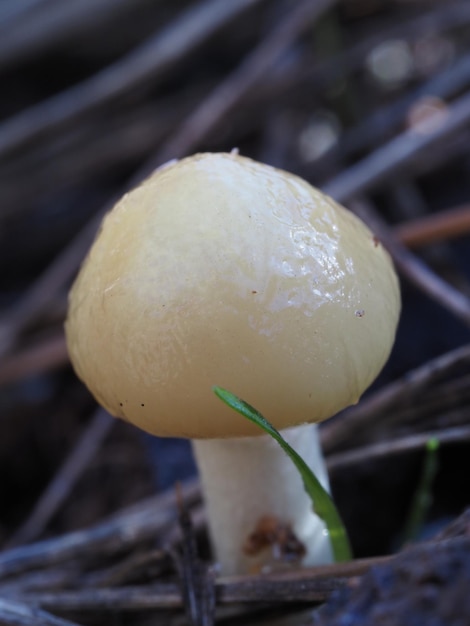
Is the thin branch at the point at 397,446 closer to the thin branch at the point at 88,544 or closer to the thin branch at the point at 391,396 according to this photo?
the thin branch at the point at 391,396

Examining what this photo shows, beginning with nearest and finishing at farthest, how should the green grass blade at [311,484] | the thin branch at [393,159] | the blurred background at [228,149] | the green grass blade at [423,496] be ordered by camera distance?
the green grass blade at [311,484], the green grass blade at [423,496], the blurred background at [228,149], the thin branch at [393,159]

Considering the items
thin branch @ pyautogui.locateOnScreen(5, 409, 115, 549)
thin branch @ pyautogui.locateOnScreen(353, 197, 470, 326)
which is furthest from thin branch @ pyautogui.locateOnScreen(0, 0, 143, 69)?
thin branch @ pyautogui.locateOnScreen(5, 409, 115, 549)

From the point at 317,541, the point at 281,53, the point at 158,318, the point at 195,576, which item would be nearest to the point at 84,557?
the point at 195,576

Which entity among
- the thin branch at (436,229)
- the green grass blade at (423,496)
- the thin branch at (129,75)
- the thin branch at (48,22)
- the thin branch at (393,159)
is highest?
the thin branch at (48,22)

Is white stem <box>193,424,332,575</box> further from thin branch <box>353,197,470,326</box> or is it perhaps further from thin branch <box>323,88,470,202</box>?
thin branch <box>323,88,470,202</box>

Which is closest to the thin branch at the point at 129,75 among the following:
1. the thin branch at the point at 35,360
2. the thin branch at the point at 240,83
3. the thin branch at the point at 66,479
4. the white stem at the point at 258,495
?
the thin branch at the point at 240,83

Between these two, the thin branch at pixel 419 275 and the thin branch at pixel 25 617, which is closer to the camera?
the thin branch at pixel 25 617

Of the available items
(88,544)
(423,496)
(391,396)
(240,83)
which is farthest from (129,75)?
(423,496)
